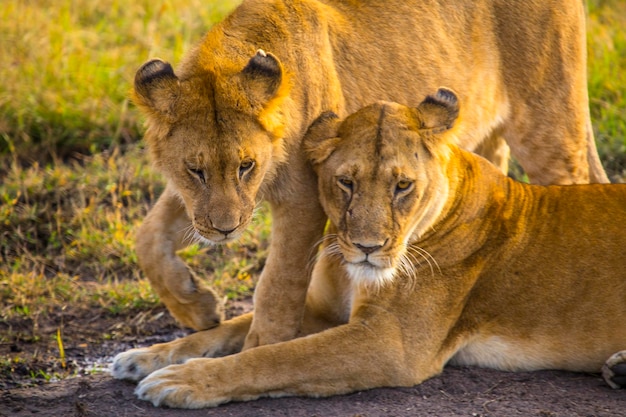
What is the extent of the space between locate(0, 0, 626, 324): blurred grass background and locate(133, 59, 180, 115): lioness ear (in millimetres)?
1602

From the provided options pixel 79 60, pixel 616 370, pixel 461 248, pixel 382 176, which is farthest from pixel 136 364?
pixel 79 60

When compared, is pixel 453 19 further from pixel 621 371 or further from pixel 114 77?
pixel 114 77

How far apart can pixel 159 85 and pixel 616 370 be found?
77.1 inches

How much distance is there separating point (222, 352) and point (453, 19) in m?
1.85

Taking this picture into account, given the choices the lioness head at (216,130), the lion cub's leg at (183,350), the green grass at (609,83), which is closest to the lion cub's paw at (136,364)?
the lion cub's leg at (183,350)

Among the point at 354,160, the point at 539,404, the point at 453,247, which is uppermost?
the point at 354,160

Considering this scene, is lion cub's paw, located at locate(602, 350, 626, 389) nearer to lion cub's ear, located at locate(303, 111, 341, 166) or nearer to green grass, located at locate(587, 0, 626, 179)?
lion cub's ear, located at locate(303, 111, 341, 166)

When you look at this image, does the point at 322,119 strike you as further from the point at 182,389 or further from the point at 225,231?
the point at 182,389

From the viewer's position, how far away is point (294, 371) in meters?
3.93

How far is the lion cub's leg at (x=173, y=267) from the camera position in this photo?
4.45m

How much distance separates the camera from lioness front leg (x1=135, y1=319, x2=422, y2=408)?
12.8 ft

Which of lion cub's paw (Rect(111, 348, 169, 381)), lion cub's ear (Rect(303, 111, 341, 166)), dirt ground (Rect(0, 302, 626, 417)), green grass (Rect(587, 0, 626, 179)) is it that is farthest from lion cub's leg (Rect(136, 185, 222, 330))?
green grass (Rect(587, 0, 626, 179))

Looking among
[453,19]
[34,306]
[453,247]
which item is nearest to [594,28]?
[453,19]

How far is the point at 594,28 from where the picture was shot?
311 inches
